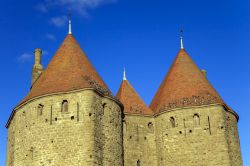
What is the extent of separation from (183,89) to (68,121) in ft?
30.2

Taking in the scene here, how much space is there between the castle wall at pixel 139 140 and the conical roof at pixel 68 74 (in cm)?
347

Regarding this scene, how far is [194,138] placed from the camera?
94.2 feet

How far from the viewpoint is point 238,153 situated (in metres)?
29.5

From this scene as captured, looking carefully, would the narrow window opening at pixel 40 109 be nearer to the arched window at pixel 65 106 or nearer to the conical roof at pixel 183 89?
the arched window at pixel 65 106

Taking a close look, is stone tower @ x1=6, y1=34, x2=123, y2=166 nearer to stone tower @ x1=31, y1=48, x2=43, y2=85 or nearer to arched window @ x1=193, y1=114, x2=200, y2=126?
stone tower @ x1=31, y1=48, x2=43, y2=85

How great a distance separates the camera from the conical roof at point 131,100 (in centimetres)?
3073

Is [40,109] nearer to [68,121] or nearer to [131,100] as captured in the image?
[68,121]

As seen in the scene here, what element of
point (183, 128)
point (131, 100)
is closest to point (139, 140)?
point (183, 128)

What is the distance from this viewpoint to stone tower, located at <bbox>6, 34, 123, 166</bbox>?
24.5 meters

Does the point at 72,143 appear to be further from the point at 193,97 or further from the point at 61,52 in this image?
the point at 193,97

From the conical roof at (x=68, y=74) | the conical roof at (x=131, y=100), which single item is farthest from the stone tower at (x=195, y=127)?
the conical roof at (x=68, y=74)

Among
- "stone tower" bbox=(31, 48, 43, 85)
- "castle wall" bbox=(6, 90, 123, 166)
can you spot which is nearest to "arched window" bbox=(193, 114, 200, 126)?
"castle wall" bbox=(6, 90, 123, 166)

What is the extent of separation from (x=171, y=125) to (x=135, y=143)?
2.59 meters

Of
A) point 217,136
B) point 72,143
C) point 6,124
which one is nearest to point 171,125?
point 217,136
